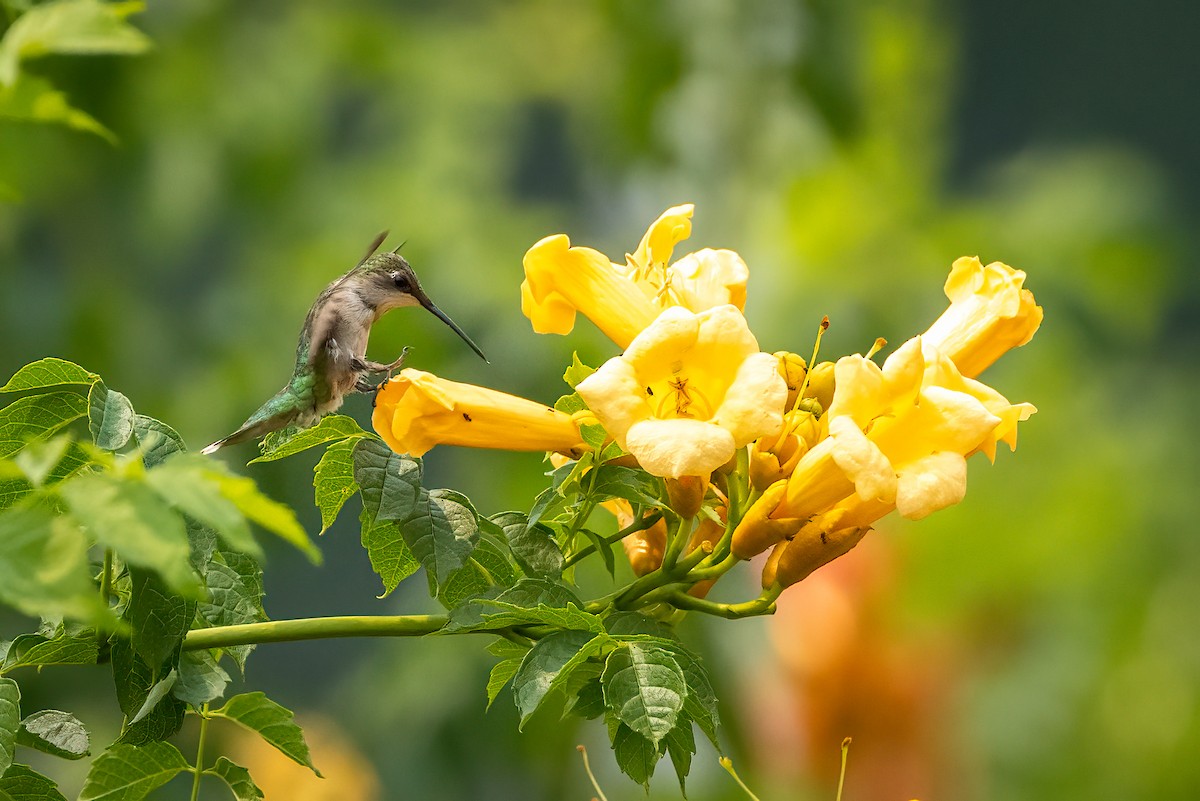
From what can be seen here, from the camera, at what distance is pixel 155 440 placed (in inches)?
66.2

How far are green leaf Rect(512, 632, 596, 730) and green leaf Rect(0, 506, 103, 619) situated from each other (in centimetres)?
55

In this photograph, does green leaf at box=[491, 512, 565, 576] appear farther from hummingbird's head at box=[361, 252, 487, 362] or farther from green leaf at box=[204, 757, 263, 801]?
hummingbird's head at box=[361, 252, 487, 362]

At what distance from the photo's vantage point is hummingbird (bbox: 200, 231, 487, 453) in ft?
7.29

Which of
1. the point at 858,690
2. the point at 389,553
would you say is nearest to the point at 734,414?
the point at 389,553

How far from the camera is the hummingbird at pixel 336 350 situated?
222 cm

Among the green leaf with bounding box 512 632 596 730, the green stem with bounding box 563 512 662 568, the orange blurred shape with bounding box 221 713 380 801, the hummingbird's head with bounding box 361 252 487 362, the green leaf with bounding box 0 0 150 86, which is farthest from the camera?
the orange blurred shape with bounding box 221 713 380 801

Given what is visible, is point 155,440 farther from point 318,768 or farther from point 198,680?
point 318,768

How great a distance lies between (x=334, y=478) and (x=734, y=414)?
539mm

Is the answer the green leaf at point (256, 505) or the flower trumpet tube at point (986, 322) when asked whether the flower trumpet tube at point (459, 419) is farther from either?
the green leaf at point (256, 505)

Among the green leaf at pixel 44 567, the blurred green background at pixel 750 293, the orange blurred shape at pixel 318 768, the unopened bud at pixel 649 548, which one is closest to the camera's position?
the green leaf at pixel 44 567

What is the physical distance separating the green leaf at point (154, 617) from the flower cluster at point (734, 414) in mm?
393

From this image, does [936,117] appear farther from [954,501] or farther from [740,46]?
[954,501]

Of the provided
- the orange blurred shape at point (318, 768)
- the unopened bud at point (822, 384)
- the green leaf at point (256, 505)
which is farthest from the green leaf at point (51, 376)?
the orange blurred shape at point (318, 768)

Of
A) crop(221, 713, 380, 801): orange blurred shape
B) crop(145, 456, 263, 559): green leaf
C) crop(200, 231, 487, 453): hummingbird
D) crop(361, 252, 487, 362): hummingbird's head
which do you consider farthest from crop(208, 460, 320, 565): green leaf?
crop(221, 713, 380, 801): orange blurred shape
